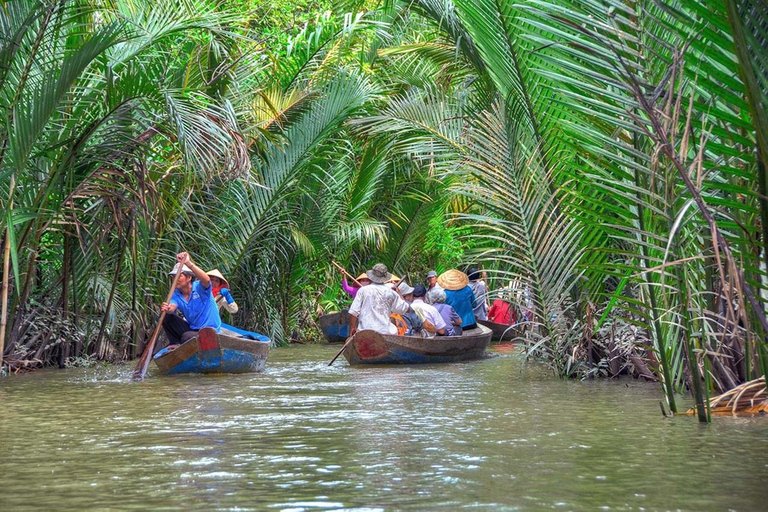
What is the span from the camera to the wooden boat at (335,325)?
21.8m

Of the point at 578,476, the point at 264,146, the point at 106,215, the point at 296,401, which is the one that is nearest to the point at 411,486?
the point at 578,476

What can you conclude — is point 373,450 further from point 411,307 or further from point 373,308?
point 411,307

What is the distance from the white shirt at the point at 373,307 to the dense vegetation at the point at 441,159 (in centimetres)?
236

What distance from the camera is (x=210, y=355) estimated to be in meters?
13.0

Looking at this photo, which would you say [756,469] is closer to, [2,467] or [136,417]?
[2,467]

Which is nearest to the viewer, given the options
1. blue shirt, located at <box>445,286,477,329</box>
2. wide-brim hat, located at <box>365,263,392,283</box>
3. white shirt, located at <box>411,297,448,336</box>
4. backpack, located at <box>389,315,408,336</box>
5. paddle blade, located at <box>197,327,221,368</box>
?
paddle blade, located at <box>197,327,221,368</box>

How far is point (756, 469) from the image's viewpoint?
5.66 m

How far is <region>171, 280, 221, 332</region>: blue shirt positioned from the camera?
45.1 ft

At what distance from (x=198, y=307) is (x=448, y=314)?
4.64 meters

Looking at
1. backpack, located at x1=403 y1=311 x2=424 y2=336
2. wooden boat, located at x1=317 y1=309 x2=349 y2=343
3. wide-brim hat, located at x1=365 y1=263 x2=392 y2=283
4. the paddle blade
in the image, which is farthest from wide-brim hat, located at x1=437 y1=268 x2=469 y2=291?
the paddle blade

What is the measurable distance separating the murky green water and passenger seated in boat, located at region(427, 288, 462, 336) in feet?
19.1

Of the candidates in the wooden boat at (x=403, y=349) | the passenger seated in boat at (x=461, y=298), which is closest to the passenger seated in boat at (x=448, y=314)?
the wooden boat at (x=403, y=349)

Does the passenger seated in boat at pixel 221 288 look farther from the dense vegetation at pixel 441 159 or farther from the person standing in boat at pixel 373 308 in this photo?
the person standing in boat at pixel 373 308

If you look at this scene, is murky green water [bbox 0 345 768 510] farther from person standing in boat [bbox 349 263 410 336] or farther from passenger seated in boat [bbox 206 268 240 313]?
person standing in boat [bbox 349 263 410 336]
